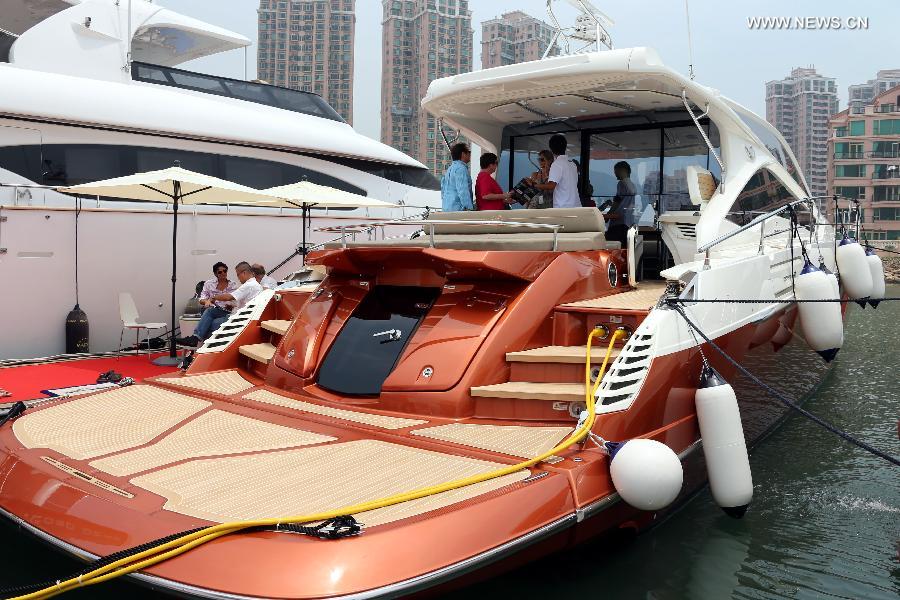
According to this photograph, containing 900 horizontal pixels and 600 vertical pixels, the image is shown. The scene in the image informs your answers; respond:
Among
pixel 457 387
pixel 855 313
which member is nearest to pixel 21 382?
pixel 457 387

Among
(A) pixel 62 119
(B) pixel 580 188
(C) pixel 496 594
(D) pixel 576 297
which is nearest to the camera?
(C) pixel 496 594

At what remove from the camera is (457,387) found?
4207 mm

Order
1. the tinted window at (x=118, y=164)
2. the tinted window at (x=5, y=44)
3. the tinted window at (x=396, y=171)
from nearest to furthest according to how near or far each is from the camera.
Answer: the tinted window at (x=118, y=164)
the tinted window at (x=5, y=44)
the tinted window at (x=396, y=171)

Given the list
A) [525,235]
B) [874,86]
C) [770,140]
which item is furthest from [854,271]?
[874,86]

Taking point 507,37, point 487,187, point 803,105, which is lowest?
point 487,187

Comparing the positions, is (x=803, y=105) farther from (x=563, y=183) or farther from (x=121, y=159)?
(x=563, y=183)

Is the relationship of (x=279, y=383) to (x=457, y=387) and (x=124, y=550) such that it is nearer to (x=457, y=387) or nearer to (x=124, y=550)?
(x=457, y=387)

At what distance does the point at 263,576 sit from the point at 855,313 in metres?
20.5

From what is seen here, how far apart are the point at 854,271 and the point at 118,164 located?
33.2 ft

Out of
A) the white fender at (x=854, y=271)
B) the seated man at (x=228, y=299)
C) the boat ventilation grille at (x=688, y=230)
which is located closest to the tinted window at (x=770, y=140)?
the white fender at (x=854, y=271)

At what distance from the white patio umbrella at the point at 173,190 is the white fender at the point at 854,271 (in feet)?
23.7

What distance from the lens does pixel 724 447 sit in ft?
13.8

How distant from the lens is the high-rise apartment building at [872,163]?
198 feet

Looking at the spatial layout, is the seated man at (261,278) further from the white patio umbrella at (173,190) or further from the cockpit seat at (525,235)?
the cockpit seat at (525,235)
